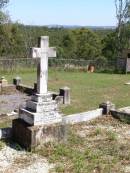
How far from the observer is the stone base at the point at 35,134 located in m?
8.11

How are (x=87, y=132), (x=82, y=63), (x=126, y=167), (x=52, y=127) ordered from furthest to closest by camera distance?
(x=82, y=63), (x=87, y=132), (x=52, y=127), (x=126, y=167)

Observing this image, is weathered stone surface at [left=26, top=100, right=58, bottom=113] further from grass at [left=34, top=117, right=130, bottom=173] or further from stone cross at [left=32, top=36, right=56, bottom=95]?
grass at [left=34, top=117, right=130, bottom=173]

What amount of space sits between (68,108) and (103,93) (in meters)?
3.97

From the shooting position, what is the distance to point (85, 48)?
5609 cm

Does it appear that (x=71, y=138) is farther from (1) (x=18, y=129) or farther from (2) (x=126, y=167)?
(2) (x=126, y=167)

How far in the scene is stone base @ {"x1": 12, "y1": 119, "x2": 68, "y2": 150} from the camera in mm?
8109

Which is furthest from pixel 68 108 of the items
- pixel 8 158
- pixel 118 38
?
pixel 118 38

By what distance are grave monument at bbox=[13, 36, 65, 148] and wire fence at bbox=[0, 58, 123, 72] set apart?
18.8 m

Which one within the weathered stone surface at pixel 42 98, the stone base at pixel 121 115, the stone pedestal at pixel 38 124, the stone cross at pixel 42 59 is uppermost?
the stone cross at pixel 42 59

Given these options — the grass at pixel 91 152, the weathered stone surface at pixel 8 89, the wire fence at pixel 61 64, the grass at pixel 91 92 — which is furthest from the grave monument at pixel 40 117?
the wire fence at pixel 61 64

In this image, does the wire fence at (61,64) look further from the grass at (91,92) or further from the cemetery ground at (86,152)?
the cemetery ground at (86,152)

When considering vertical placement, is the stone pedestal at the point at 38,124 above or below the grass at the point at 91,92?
above

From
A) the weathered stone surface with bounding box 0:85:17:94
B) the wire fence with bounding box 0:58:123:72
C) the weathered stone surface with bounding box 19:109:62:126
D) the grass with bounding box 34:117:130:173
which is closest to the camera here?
the grass with bounding box 34:117:130:173

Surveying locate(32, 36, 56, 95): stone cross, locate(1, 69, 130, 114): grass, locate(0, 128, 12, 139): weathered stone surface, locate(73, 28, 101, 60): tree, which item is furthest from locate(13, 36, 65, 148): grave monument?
locate(73, 28, 101, 60): tree
